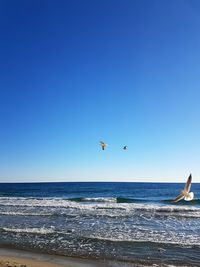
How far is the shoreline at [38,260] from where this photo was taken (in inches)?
437

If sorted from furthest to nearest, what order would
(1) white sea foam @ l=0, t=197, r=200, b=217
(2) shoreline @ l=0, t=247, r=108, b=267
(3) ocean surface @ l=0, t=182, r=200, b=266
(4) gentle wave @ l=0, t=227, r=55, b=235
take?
1. (1) white sea foam @ l=0, t=197, r=200, b=217
2. (4) gentle wave @ l=0, t=227, r=55, b=235
3. (3) ocean surface @ l=0, t=182, r=200, b=266
4. (2) shoreline @ l=0, t=247, r=108, b=267

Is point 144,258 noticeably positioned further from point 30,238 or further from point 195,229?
point 195,229

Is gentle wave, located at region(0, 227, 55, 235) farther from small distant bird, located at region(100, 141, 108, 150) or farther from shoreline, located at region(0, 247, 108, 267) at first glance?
small distant bird, located at region(100, 141, 108, 150)

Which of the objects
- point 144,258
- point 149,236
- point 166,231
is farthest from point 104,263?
point 166,231

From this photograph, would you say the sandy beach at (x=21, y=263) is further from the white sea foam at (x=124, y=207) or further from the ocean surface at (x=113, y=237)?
the white sea foam at (x=124, y=207)

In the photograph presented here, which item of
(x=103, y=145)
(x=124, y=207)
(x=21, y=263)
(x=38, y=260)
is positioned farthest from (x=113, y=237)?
(x=124, y=207)

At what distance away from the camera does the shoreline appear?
11.1 m

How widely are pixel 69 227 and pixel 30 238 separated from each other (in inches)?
129

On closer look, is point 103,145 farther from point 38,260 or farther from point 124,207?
point 124,207

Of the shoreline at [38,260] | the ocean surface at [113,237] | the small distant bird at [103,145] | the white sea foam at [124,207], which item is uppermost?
the small distant bird at [103,145]

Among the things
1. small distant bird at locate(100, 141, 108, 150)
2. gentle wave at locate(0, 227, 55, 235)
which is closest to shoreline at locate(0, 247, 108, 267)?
gentle wave at locate(0, 227, 55, 235)

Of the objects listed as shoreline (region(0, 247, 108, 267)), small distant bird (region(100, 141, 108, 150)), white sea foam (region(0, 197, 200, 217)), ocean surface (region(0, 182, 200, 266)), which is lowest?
shoreline (region(0, 247, 108, 267))

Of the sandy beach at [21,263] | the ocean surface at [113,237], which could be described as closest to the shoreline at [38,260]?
the sandy beach at [21,263]

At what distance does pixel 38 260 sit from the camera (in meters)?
11.8
